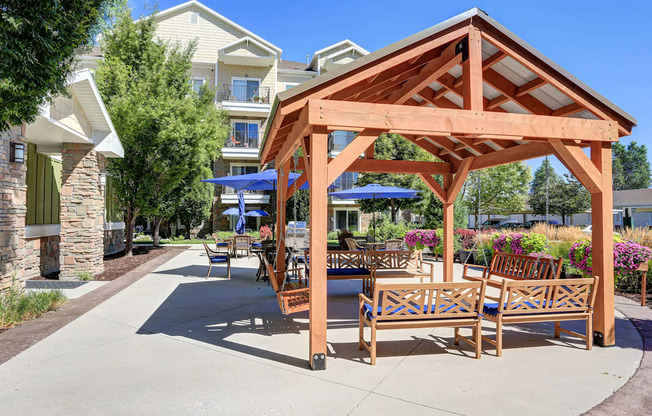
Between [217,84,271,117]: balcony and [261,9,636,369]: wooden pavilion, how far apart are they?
20727mm

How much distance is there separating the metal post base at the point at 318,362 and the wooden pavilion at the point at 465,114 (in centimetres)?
1

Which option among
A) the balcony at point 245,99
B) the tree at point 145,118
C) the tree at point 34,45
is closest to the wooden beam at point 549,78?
the tree at point 34,45

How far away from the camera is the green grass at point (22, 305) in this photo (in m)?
5.55

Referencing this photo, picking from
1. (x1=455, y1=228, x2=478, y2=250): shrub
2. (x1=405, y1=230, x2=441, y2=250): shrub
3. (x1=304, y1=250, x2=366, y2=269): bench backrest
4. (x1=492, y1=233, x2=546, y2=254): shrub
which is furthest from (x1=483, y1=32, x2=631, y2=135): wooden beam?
(x1=405, y1=230, x2=441, y2=250): shrub

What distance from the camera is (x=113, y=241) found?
15344 millimetres

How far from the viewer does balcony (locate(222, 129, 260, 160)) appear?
25484mm

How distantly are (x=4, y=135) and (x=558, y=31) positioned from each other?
13.3 meters

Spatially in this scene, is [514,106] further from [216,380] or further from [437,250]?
[437,250]

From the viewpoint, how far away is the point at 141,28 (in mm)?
14672

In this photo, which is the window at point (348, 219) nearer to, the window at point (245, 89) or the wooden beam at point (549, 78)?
the window at point (245, 89)

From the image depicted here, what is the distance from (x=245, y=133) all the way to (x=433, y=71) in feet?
74.0

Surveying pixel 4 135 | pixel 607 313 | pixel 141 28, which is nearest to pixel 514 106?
pixel 607 313

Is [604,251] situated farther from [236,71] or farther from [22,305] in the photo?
[236,71]

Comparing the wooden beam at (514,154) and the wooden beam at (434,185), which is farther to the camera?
the wooden beam at (434,185)
